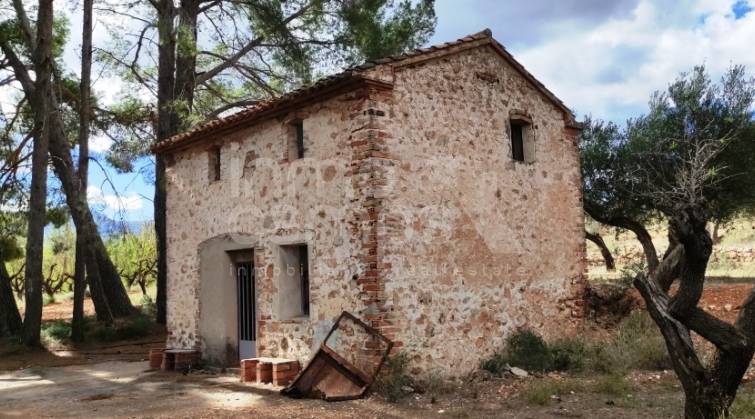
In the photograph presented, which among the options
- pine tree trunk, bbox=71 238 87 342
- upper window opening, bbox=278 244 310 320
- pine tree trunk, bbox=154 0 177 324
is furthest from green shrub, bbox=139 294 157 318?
upper window opening, bbox=278 244 310 320

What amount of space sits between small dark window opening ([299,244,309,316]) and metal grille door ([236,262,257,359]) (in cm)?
130

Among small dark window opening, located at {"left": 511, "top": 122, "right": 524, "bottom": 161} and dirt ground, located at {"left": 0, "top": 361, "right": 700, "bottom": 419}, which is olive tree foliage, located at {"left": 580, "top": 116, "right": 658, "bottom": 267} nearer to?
small dark window opening, located at {"left": 511, "top": 122, "right": 524, "bottom": 161}

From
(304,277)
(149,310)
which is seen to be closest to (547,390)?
(304,277)

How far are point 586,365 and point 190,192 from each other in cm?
749

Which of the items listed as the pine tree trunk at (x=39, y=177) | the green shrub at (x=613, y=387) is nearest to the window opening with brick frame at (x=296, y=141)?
the green shrub at (x=613, y=387)

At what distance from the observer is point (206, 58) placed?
1850cm

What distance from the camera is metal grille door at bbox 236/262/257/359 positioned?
1116 cm

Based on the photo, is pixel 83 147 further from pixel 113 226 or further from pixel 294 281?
pixel 294 281

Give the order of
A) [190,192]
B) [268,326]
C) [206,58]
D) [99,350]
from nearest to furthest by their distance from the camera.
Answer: [268,326] < [190,192] < [99,350] < [206,58]

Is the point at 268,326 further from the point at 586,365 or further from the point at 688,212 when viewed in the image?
the point at 688,212

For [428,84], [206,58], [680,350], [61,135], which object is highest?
[206,58]

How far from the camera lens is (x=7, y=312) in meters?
17.1

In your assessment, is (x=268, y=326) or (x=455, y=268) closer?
(x=455, y=268)

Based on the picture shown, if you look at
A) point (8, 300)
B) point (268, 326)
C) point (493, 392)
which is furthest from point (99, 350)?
point (493, 392)
